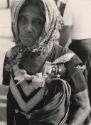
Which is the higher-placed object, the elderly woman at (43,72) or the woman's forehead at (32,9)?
the woman's forehead at (32,9)

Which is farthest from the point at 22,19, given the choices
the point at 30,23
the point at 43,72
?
the point at 43,72

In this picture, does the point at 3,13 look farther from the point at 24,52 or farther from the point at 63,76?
the point at 63,76

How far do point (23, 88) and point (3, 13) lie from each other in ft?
0.86

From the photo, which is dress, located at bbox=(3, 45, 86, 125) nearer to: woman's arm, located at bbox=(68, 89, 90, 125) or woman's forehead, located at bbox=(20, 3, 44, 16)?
woman's arm, located at bbox=(68, 89, 90, 125)

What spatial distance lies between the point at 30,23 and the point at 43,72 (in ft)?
0.55

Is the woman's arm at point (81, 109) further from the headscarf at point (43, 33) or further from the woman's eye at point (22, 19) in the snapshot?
the woman's eye at point (22, 19)

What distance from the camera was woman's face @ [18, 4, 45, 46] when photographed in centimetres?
215

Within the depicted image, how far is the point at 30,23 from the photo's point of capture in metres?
2.16

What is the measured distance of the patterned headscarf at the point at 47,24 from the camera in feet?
6.98

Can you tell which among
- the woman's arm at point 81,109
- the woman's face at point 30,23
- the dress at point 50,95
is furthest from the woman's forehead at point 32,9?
the woman's arm at point 81,109

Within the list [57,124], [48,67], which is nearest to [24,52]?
[48,67]

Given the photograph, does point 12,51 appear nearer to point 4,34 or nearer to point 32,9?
point 4,34

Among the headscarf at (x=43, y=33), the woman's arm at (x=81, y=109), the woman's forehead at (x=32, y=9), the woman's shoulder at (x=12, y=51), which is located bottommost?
the woman's arm at (x=81, y=109)

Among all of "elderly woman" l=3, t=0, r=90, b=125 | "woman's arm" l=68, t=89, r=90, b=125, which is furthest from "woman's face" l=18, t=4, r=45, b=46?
"woman's arm" l=68, t=89, r=90, b=125
